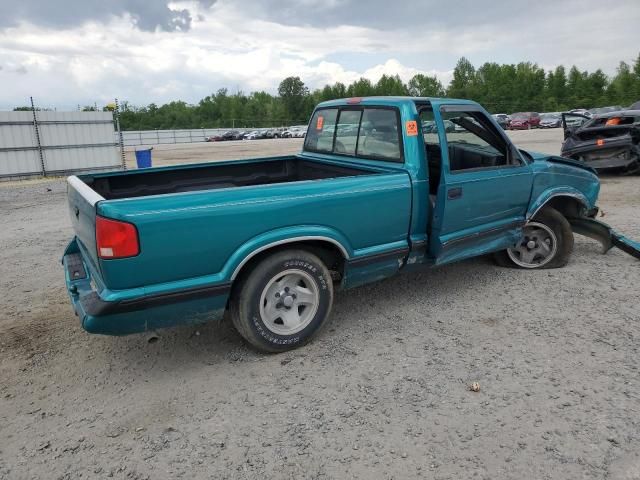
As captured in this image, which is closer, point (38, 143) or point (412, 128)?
point (412, 128)

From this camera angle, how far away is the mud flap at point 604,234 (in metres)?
→ 5.51

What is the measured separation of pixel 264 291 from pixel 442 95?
87.5 meters

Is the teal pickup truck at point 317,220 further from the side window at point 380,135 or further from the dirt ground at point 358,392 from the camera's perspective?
the dirt ground at point 358,392

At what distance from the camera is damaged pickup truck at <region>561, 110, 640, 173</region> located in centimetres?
1138

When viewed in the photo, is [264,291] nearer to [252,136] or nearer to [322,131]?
[322,131]

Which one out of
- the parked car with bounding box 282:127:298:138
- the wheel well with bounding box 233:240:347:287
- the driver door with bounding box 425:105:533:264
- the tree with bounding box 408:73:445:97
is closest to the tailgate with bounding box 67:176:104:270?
the wheel well with bounding box 233:240:347:287

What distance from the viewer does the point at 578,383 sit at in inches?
128

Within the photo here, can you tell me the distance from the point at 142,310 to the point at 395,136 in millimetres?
2544

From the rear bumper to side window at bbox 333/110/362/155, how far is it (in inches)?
84.9

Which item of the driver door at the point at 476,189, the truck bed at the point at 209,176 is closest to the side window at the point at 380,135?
the truck bed at the point at 209,176

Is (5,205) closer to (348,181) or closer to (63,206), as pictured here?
(63,206)

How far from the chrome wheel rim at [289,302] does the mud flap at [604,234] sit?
3646mm

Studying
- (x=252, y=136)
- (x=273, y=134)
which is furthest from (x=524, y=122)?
(x=273, y=134)

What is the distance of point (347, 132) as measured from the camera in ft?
16.0
